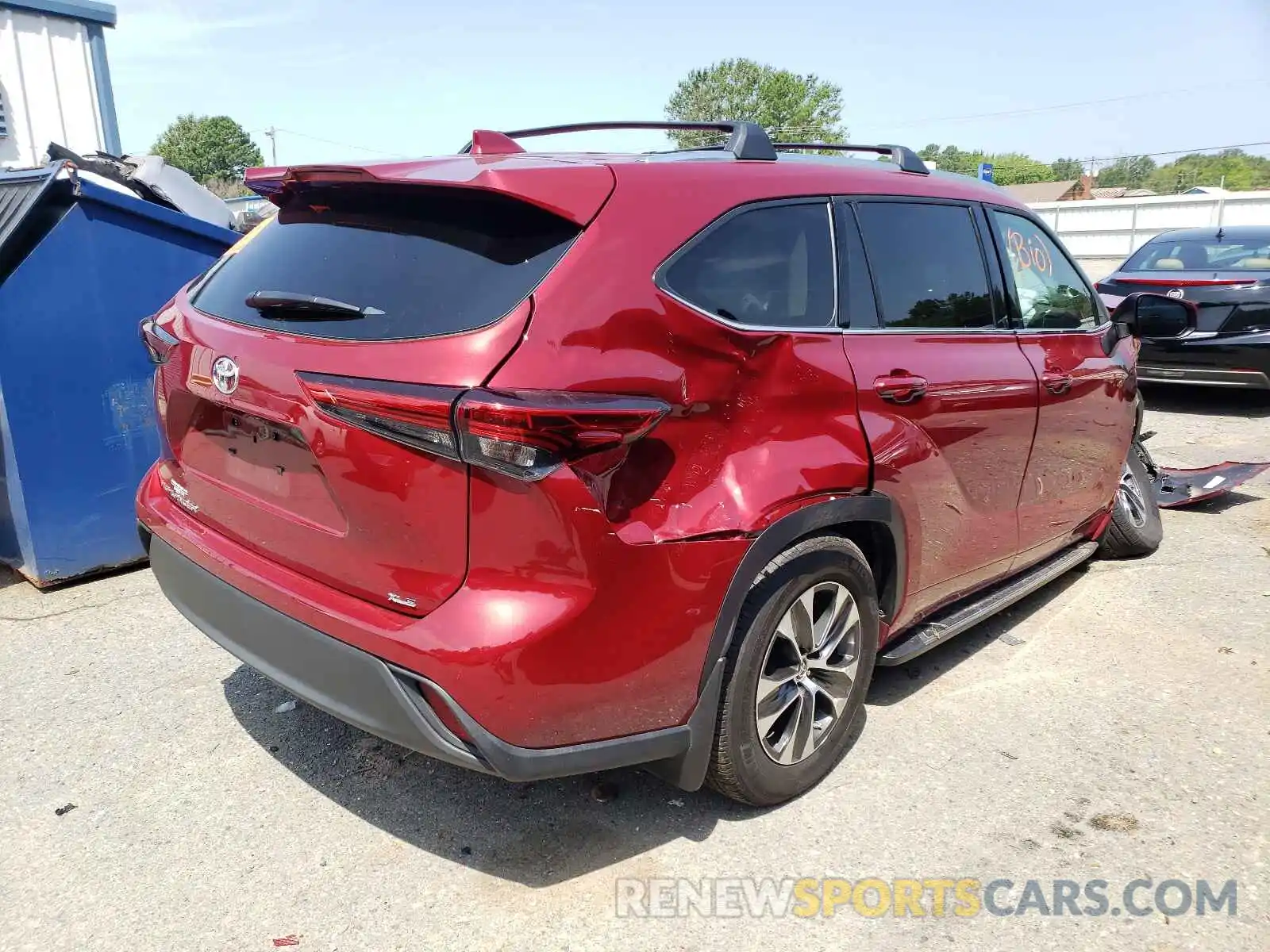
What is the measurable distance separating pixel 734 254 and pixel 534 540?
0.99 meters

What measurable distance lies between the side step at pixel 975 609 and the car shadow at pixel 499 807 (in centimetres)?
30

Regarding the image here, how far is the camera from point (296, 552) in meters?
2.43

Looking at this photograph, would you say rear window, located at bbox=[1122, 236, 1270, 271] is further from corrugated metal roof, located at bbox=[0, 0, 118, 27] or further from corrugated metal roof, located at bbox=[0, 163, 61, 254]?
corrugated metal roof, located at bbox=[0, 0, 118, 27]

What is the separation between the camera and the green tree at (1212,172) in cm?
8419

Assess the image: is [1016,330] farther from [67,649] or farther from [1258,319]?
[1258,319]

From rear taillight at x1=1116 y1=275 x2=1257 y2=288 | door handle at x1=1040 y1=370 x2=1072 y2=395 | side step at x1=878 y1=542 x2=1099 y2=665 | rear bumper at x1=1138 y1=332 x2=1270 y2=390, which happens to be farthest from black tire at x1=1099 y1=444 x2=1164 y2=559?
rear taillight at x1=1116 y1=275 x2=1257 y2=288

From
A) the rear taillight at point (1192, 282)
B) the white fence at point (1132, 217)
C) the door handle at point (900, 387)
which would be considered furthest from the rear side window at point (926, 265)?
the white fence at point (1132, 217)

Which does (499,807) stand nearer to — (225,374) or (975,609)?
(225,374)

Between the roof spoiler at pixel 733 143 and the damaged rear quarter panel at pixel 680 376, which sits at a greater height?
the roof spoiler at pixel 733 143

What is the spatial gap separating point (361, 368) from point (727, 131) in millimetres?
1693

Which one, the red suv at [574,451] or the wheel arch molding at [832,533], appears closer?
the red suv at [574,451]

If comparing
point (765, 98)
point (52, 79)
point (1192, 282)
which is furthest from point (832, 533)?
point (765, 98)

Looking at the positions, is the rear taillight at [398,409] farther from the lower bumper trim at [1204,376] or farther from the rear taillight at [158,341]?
the lower bumper trim at [1204,376]

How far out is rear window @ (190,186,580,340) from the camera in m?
2.19
